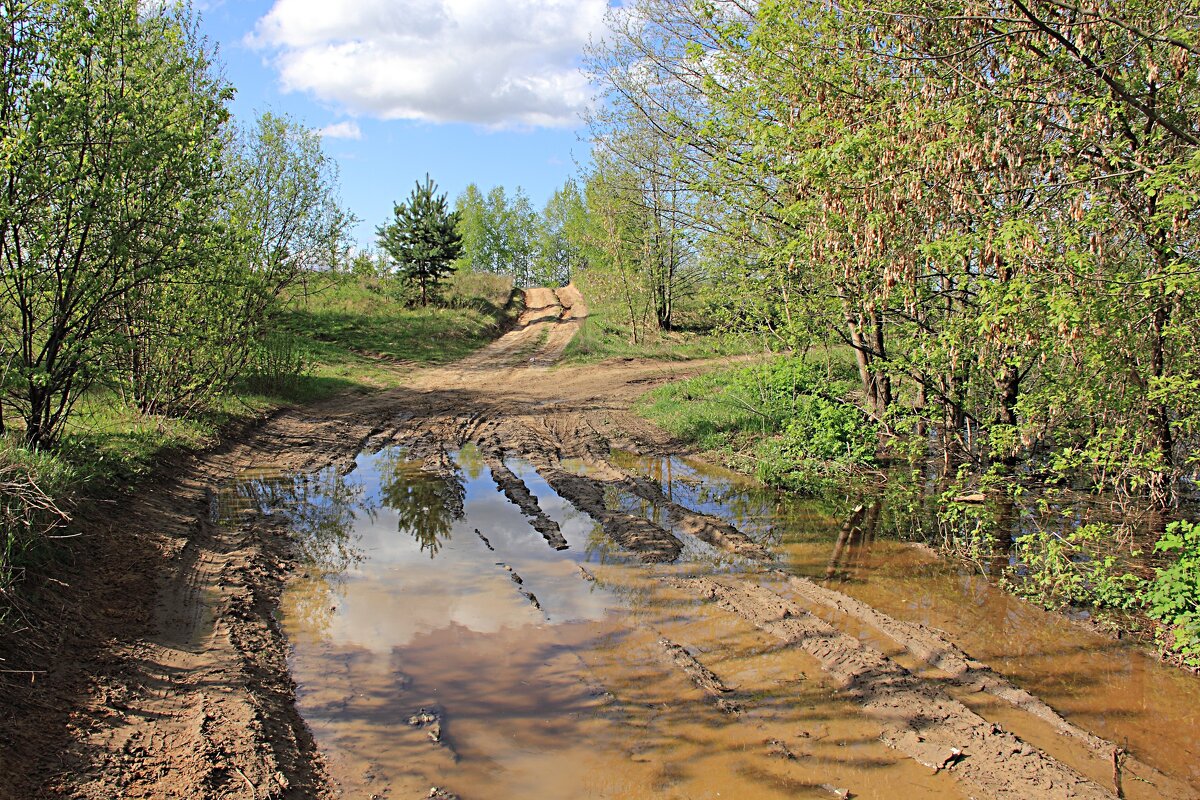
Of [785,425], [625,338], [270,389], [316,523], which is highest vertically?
[625,338]

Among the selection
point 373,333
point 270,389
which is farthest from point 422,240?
point 270,389

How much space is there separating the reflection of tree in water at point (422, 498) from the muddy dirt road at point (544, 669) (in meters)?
0.10

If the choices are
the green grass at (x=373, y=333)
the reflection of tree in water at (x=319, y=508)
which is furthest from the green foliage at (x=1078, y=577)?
the green grass at (x=373, y=333)

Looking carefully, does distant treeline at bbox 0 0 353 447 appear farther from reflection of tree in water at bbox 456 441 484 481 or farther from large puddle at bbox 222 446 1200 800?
reflection of tree in water at bbox 456 441 484 481

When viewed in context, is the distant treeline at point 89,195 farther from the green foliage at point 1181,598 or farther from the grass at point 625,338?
the grass at point 625,338

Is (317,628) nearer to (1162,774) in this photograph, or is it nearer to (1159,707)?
(1162,774)

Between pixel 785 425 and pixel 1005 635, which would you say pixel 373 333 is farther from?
pixel 1005 635

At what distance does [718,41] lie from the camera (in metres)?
11.1

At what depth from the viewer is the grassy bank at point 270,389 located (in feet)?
21.2

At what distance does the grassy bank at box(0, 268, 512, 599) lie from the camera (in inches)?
255

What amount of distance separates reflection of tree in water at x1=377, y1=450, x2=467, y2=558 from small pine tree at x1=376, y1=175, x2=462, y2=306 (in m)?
23.5

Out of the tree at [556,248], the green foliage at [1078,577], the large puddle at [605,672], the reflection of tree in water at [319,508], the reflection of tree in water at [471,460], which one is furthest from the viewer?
the tree at [556,248]

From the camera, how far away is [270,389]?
16.5 metres

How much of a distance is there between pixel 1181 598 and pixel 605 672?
4735 millimetres
